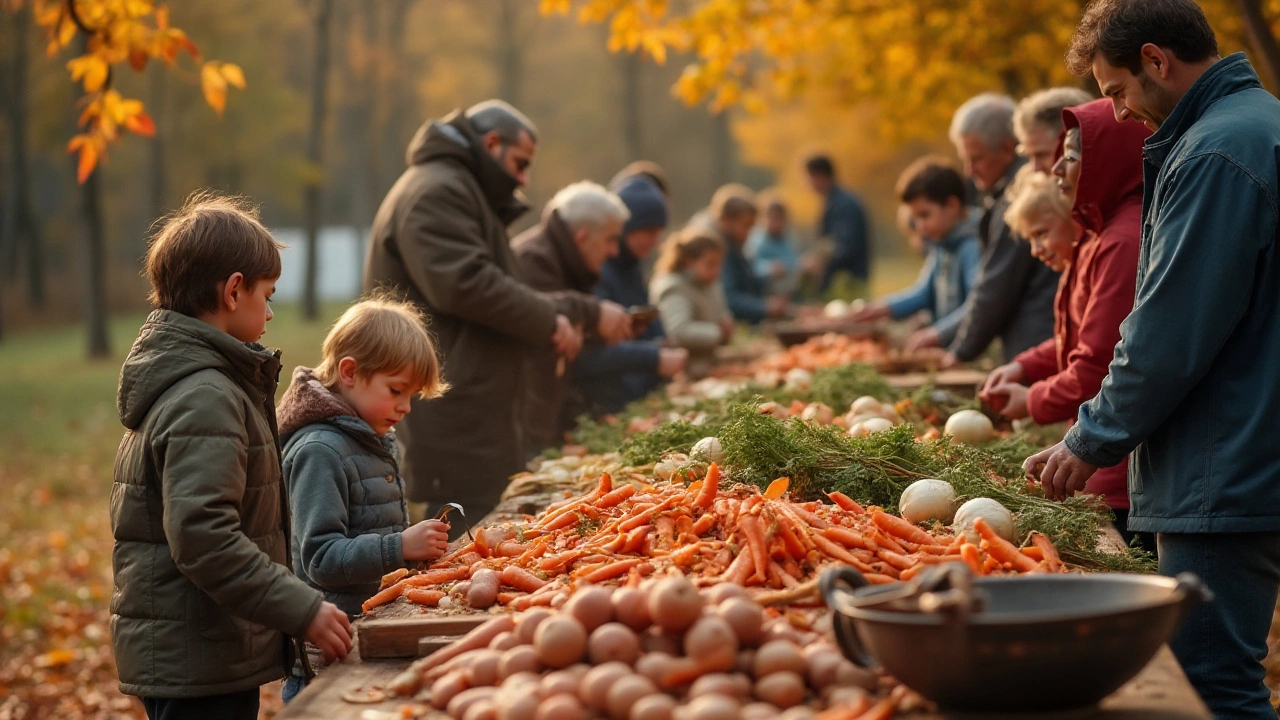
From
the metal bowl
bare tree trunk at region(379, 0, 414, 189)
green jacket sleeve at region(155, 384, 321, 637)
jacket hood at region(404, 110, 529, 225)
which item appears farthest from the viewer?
bare tree trunk at region(379, 0, 414, 189)

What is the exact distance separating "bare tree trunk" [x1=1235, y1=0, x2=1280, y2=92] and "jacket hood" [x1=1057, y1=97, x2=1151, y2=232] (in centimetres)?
252

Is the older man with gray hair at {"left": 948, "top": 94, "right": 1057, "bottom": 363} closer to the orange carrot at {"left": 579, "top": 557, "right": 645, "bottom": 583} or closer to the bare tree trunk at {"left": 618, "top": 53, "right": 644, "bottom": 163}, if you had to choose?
the orange carrot at {"left": 579, "top": 557, "right": 645, "bottom": 583}

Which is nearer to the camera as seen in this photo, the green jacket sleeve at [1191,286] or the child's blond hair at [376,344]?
the green jacket sleeve at [1191,286]

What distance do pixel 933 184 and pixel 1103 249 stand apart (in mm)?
3707

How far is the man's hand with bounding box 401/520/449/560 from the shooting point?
3396 mm

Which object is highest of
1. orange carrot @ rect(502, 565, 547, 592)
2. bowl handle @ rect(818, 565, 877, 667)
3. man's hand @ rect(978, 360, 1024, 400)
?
man's hand @ rect(978, 360, 1024, 400)

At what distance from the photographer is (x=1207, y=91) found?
10.7ft

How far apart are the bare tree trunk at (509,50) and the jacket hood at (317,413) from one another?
103 ft

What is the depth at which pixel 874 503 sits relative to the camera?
375cm

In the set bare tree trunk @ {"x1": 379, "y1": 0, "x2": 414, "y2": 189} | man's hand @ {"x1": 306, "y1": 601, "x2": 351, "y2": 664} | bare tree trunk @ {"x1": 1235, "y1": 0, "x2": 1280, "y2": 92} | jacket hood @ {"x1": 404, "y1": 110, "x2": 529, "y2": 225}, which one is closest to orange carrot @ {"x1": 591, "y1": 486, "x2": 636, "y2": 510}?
man's hand @ {"x1": 306, "y1": 601, "x2": 351, "y2": 664}

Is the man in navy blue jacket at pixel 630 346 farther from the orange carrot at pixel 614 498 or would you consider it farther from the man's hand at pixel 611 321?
the orange carrot at pixel 614 498

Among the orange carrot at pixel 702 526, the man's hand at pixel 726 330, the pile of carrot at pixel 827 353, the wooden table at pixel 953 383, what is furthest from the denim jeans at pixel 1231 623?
the man's hand at pixel 726 330

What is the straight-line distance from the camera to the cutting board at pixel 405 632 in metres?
2.87

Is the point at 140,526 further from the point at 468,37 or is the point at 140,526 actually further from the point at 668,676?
the point at 468,37
